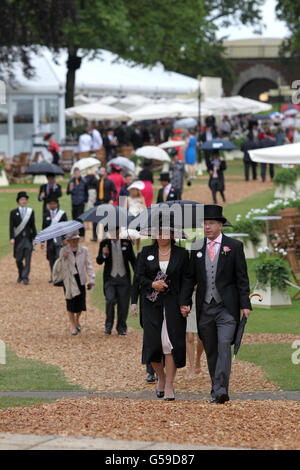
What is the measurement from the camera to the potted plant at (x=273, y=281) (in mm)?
15805

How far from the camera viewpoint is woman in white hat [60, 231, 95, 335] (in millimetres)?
14367

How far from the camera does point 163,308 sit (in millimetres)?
10109

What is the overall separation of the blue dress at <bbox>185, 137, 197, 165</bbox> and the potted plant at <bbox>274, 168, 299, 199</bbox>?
7091mm

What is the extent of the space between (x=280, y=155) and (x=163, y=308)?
716cm

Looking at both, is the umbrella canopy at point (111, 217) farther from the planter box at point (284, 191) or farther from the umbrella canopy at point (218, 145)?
the umbrella canopy at point (218, 145)

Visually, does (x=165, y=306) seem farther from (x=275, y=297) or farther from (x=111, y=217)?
(x=275, y=297)

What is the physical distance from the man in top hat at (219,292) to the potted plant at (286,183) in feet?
66.7

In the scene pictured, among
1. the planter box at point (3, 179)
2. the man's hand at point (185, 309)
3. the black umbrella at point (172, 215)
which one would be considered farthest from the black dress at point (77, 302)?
→ the planter box at point (3, 179)

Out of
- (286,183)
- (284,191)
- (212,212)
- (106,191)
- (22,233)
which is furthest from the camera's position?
(284,191)

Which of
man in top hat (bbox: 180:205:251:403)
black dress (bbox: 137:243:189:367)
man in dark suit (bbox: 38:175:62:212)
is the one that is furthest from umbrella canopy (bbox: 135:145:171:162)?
man in top hat (bbox: 180:205:251:403)

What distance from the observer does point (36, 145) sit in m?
41.4

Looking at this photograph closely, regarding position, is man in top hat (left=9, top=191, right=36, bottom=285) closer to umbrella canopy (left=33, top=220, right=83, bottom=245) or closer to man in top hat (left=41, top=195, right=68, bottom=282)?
man in top hat (left=41, top=195, right=68, bottom=282)

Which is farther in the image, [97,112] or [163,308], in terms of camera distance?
[97,112]

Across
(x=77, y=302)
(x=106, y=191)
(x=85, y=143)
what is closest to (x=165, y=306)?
(x=77, y=302)
